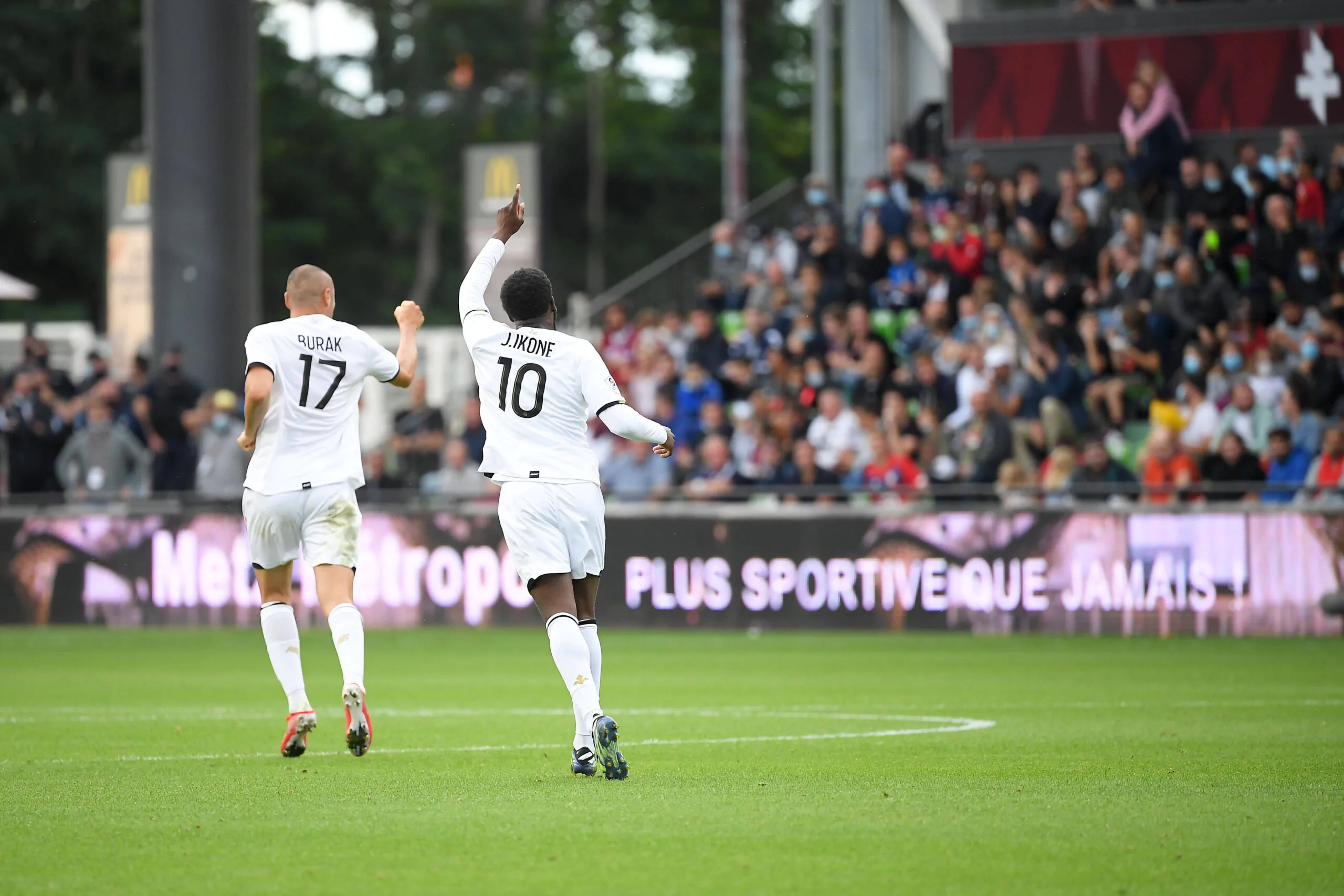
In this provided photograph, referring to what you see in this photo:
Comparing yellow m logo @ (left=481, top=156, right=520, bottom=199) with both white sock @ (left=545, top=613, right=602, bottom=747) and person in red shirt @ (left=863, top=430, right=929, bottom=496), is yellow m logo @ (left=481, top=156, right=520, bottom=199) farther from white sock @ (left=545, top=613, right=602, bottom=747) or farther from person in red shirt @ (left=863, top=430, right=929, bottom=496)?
white sock @ (left=545, top=613, right=602, bottom=747)

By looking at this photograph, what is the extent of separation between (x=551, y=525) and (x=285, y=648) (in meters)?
2.04

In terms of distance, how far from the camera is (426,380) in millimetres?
35375

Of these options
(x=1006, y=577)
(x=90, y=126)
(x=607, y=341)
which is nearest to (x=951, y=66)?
(x=607, y=341)

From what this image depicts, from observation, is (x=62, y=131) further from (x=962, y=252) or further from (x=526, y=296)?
(x=526, y=296)

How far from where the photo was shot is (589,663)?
935 cm

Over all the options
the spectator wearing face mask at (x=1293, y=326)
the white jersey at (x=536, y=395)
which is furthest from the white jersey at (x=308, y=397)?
the spectator wearing face mask at (x=1293, y=326)

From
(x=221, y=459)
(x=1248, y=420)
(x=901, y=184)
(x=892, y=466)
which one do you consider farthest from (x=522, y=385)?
(x=901, y=184)

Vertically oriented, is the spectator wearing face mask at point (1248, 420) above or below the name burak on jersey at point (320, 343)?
above

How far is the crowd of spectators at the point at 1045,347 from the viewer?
21062 millimetres

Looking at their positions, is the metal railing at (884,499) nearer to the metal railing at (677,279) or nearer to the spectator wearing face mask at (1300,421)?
the spectator wearing face mask at (1300,421)

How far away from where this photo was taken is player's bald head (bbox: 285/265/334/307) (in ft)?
35.0

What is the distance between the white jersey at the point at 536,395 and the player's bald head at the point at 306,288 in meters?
1.51

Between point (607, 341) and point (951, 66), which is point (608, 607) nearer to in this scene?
point (607, 341)

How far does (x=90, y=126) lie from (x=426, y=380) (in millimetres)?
26886
